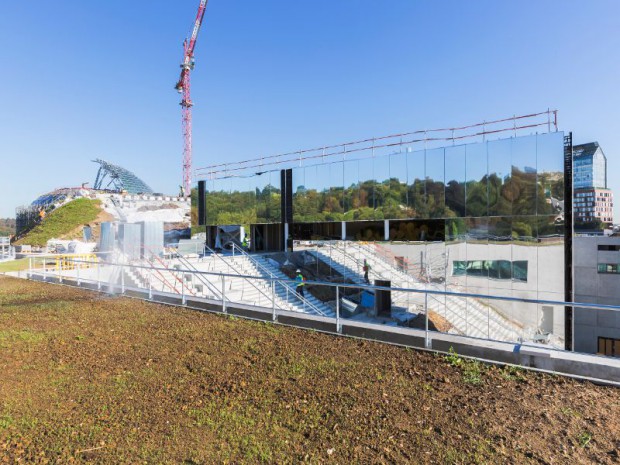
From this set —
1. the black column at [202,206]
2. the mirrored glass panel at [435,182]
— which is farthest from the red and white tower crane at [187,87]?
the mirrored glass panel at [435,182]

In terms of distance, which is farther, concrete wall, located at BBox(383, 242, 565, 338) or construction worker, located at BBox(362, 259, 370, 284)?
construction worker, located at BBox(362, 259, 370, 284)

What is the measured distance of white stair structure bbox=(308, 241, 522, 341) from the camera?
48.0 ft

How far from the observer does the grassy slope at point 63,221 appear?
47.0 m

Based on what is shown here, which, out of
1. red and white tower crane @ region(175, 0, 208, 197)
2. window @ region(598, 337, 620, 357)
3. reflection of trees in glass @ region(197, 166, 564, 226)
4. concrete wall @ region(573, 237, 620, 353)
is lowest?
window @ region(598, 337, 620, 357)

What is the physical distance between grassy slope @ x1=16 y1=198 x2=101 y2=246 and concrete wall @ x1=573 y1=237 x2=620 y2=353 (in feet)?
175

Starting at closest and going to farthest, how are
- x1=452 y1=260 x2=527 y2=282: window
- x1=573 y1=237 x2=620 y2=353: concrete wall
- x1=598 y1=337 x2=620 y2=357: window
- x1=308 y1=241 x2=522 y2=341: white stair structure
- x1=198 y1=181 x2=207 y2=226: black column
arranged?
x1=452 y1=260 x2=527 y2=282: window < x1=308 y1=241 x2=522 y2=341: white stair structure < x1=598 y1=337 x2=620 y2=357: window < x1=573 y1=237 x2=620 y2=353: concrete wall < x1=198 y1=181 x2=207 y2=226: black column

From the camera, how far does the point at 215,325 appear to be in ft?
25.2

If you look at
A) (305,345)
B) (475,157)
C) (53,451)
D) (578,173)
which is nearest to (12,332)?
(53,451)

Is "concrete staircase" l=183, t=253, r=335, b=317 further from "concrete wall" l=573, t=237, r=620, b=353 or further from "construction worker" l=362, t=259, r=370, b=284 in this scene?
"concrete wall" l=573, t=237, r=620, b=353

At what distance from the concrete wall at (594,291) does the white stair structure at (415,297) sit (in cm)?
877

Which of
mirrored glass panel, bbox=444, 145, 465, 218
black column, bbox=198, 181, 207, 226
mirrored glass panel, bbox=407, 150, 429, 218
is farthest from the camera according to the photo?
black column, bbox=198, 181, 207, 226

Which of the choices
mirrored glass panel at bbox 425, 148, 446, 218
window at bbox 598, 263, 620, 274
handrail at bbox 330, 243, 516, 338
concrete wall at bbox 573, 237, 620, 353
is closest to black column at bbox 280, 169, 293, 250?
handrail at bbox 330, 243, 516, 338

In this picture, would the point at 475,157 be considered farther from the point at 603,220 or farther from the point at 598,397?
the point at 603,220

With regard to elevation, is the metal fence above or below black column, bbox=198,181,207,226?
below
